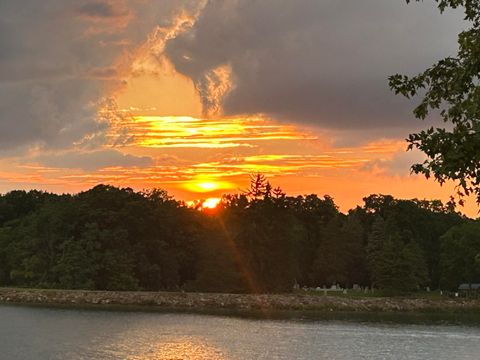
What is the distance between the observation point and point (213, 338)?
4638 centimetres

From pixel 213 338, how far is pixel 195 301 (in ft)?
111

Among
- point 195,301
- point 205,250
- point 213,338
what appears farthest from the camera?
point 205,250

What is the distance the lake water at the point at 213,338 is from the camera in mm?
38688

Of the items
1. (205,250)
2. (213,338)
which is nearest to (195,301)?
(205,250)

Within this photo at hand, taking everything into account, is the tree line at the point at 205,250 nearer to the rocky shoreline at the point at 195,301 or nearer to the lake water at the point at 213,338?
the rocky shoreline at the point at 195,301

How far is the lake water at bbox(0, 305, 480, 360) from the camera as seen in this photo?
38.7 meters

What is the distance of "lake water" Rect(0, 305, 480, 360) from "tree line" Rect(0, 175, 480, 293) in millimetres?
22464

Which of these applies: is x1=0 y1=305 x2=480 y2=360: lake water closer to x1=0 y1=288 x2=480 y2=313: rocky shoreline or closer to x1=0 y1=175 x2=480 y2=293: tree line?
x1=0 y1=288 x2=480 y2=313: rocky shoreline

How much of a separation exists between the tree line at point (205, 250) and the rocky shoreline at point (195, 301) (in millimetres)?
5098

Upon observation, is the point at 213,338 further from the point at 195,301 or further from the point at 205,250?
the point at 205,250

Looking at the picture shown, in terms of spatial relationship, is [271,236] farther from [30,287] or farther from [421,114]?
[421,114]

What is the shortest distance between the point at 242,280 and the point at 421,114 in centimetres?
7782

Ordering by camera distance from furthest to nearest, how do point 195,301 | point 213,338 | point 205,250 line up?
point 205,250 < point 195,301 < point 213,338

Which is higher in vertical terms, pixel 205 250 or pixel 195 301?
pixel 205 250
